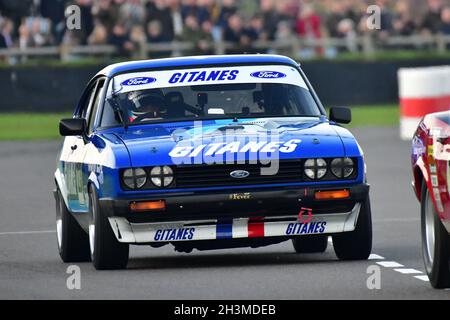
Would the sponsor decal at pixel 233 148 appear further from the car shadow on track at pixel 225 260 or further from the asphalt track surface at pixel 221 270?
the car shadow on track at pixel 225 260

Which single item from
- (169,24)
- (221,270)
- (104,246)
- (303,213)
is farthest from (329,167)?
(169,24)

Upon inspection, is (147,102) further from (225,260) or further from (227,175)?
(227,175)

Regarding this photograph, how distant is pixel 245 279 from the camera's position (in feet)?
36.2

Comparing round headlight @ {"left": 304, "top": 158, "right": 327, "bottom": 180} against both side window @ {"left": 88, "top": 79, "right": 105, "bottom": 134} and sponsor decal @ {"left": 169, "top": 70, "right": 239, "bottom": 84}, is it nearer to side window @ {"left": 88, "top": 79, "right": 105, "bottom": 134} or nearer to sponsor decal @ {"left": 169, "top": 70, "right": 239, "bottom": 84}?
sponsor decal @ {"left": 169, "top": 70, "right": 239, "bottom": 84}

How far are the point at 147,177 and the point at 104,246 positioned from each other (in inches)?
22.5

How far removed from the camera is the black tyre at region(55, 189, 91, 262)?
1306cm

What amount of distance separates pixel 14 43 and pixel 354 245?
2273 centimetres

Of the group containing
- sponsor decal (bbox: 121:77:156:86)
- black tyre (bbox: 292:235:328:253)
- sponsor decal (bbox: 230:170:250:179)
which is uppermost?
sponsor decal (bbox: 121:77:156:86)

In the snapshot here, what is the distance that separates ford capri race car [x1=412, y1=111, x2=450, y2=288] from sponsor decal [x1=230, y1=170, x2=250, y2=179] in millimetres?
1423

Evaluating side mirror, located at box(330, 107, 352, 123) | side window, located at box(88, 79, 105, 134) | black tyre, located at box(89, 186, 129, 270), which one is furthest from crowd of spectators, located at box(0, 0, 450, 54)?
black tyre, located at box(89, 186, 129, 270)

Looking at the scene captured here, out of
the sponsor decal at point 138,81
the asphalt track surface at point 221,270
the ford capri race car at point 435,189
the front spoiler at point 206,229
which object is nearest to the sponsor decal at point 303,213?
→ the front spoiler at point 206,229

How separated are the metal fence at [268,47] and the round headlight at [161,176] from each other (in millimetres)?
22073

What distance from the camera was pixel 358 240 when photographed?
12031mm
